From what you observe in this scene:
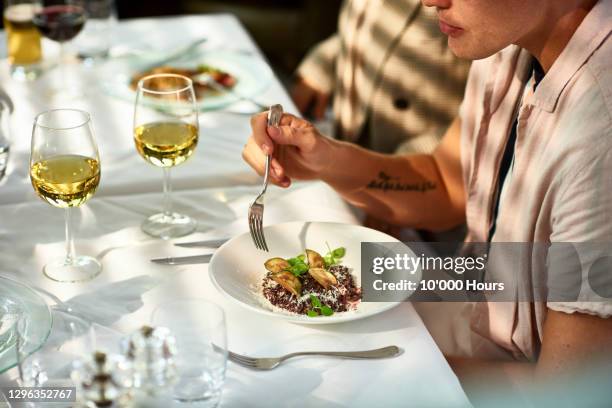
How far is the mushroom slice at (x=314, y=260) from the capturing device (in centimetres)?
124

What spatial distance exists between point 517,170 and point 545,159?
0.12 metres

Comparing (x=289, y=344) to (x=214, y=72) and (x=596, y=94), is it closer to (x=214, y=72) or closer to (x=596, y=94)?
(x=596, y=94)

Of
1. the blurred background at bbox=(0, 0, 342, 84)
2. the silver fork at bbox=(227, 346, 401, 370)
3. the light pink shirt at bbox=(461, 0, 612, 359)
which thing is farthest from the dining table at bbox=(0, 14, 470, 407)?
the blurred background at bbox=(0, 0, 342, 84)

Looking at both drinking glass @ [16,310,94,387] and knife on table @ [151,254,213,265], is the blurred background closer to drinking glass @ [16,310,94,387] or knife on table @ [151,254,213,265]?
knife on table @ [151,254,213,265]

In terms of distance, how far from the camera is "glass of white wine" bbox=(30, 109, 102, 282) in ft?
3.92

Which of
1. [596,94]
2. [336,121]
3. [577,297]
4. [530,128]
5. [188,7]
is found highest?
[596,94]

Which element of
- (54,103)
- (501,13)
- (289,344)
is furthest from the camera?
(54,103)

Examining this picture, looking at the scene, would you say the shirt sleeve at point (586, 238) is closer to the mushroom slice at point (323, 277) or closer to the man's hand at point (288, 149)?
the mushroom slice at point (323, 277)

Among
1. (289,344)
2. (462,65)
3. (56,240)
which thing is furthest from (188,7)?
(289,344)

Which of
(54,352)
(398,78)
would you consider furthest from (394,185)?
(54,352)

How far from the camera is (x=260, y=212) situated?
4.40 feet

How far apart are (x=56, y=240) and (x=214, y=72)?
2.45 feet

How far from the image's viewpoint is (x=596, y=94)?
1.17 metres

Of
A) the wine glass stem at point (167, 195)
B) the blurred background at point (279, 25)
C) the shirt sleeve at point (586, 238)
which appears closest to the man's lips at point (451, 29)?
the shirt sleeve at point (586, 238)
